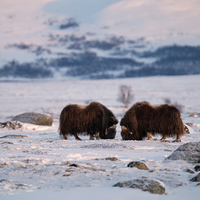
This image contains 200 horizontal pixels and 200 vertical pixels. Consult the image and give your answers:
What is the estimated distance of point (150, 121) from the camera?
13125 mm

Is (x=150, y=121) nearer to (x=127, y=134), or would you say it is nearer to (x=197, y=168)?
Answer: (x=127, y=134)

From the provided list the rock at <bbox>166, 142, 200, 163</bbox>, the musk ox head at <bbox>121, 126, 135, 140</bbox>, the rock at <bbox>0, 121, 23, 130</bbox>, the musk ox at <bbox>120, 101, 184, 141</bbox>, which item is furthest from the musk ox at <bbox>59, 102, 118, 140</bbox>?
the rock at <bbox>0, 121, 23, 130</bbox>

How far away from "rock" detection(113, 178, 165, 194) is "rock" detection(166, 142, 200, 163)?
7.76ft

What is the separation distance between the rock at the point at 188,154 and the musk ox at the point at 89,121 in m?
5.98

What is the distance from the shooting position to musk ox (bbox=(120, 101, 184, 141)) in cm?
1313

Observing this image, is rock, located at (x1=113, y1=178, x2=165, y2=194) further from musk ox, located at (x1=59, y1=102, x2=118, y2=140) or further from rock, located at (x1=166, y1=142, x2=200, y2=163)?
musk ox, located at (x1=59, y1=102, x2=118, y2=140)

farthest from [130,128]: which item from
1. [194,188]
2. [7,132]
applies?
[7,132]

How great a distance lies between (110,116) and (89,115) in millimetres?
930

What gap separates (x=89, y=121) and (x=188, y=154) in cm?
645

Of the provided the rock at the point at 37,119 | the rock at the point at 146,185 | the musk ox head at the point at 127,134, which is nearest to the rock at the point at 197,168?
the rock at the point at 146,185

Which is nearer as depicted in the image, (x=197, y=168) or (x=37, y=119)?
(x=197, y=168)

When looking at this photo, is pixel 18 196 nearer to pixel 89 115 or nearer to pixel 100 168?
pixel 100 168

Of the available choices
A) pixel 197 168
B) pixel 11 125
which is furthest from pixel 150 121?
pixel 11 125

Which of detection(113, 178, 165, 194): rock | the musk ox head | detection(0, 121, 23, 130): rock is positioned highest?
detection(113, 178, 165, 194): rock
